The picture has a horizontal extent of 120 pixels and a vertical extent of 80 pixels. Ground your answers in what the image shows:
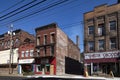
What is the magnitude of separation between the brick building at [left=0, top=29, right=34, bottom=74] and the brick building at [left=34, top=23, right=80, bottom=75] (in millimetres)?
8499

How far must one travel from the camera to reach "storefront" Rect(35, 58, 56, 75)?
49328 mm

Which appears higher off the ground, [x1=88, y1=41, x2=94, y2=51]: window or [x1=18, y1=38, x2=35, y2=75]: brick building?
[x1=88, y1=41, x2=94, y2=51]: window

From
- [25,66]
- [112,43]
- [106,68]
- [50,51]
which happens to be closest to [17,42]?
[25,66]

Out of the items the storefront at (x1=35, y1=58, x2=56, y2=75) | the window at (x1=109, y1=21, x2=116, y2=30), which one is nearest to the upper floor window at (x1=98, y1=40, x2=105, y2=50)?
the window at (x1=109, y1=21, x2=116, y2=30)

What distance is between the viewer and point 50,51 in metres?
50.5

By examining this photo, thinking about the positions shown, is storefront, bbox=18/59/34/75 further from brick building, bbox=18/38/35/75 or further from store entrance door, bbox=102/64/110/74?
store entrance door, bbox=102/64/110/74

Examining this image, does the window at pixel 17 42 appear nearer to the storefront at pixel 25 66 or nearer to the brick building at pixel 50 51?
the storefront at pixel 25 66

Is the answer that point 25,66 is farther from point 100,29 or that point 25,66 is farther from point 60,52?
point 100,29

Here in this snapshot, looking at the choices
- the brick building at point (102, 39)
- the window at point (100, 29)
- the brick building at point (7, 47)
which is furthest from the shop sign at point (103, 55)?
the brick building at point (7, 47)

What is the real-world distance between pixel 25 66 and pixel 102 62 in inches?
942

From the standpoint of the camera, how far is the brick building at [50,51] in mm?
49500

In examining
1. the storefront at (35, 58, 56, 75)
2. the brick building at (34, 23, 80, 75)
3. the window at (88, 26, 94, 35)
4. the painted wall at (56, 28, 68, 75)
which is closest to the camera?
the window at (88, 26, 94, 35)

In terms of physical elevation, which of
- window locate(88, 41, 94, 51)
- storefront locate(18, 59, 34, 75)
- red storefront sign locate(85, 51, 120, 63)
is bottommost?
storefront locate(18, 59, 34, 75)

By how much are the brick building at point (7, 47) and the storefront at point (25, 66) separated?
5.19 ft
